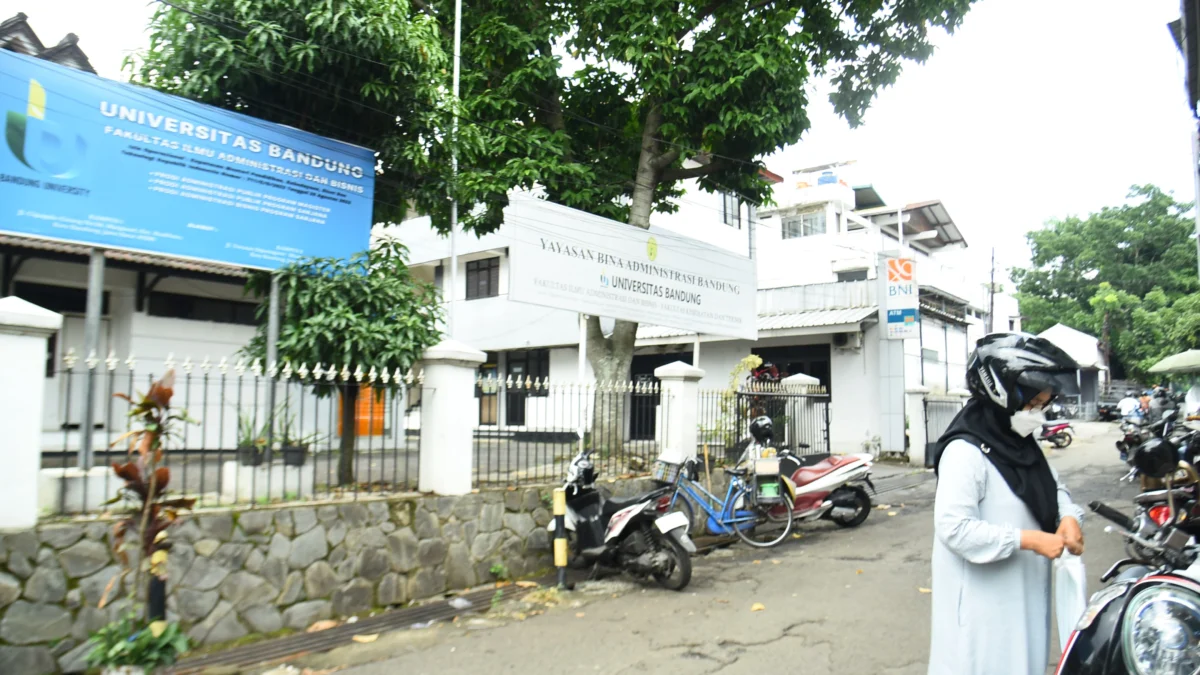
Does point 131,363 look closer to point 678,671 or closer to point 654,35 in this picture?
point 678,671

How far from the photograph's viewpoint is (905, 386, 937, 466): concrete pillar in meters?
15.5

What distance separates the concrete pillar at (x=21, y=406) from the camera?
4.56 meters

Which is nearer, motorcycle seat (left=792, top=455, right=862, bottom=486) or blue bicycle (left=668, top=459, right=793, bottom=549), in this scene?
blue bicycle (left=668, top=459, right=793, bottom=549)

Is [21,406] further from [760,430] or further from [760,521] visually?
[760,430]

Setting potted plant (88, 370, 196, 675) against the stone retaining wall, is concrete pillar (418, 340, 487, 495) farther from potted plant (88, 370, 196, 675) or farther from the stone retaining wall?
potted plant (88, 370, 196, 675)

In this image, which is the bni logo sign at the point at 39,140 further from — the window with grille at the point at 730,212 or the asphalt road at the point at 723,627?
the window with grille at the point at 730,212

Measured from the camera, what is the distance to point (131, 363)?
16.4 ft

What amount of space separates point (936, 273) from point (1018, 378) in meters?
20.5

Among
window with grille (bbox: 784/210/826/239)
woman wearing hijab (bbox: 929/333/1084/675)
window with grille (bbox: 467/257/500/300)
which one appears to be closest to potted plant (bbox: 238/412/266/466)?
woman wearing hijab (bbox: 929/333/1084/675)

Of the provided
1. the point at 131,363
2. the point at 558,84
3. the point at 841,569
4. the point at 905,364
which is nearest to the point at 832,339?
the point at 905,364

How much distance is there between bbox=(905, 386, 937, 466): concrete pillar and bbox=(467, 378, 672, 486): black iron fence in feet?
26.8

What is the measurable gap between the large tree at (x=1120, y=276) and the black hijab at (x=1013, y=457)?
33.1 metres

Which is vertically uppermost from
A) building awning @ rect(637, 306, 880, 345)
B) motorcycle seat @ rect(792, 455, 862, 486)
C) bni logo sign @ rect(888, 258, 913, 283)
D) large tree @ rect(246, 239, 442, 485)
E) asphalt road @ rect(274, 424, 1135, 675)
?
bni logo sign @ rect(888, 258, 913, 283)

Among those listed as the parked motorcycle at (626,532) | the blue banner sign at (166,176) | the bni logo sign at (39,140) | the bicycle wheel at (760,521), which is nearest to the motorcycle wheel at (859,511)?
the bicycle wheel at (760,521)
